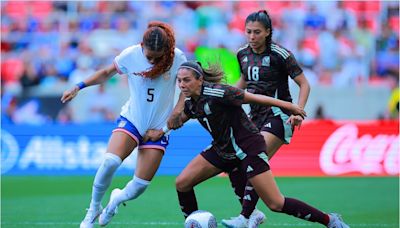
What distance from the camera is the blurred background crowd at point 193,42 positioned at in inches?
854

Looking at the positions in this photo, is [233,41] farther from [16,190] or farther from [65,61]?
[16,190]

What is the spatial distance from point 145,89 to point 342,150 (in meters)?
9.46

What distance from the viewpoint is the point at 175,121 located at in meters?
9.02

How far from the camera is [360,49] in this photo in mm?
22406

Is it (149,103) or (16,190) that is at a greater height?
(149,103)

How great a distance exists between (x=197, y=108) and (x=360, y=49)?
47.7 feet

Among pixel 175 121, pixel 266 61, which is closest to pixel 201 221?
pixel 175 121

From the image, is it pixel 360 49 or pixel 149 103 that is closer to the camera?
pixel 149 103

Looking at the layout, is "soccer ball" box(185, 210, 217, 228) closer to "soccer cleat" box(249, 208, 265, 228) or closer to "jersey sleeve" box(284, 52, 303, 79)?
"soccer cleat" box(249, 208, 265, 228)

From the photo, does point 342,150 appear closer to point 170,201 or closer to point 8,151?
point 170,201

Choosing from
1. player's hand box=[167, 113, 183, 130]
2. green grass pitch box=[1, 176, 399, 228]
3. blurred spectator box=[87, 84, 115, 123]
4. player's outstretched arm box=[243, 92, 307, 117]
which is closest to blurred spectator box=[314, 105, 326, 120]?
green grass pitch box=[1, 176, 399, 228]

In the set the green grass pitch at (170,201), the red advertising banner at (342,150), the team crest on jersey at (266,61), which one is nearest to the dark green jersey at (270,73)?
the team crest on jersey at (266,61)

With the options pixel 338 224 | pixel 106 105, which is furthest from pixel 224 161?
pixel 106 105

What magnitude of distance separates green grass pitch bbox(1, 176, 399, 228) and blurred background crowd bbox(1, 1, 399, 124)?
4.42 metres
